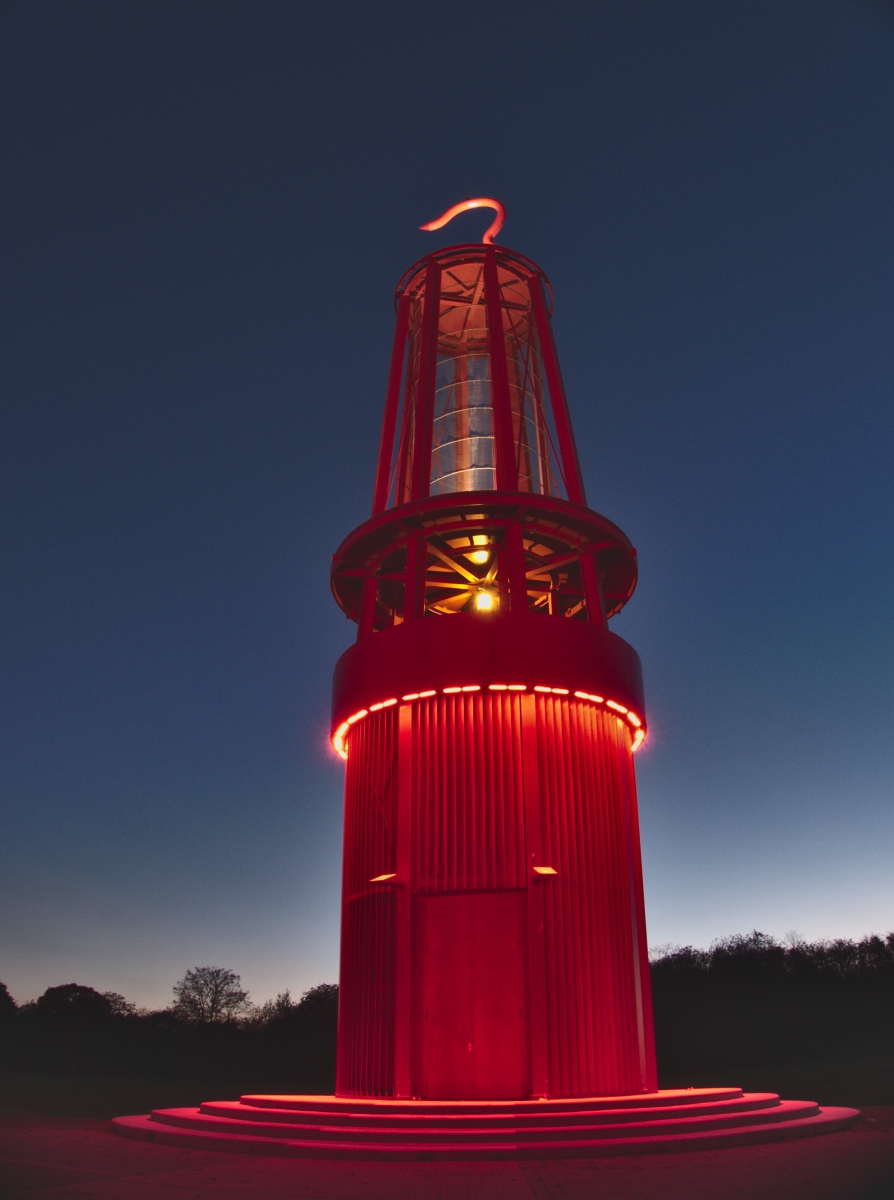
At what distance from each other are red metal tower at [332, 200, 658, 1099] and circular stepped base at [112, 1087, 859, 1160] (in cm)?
206

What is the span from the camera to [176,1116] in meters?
12.5

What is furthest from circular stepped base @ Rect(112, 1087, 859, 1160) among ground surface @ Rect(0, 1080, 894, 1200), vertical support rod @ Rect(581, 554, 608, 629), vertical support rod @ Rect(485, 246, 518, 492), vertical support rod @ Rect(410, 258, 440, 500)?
vertical support rod @ Rect(410, 258, 440, 500)

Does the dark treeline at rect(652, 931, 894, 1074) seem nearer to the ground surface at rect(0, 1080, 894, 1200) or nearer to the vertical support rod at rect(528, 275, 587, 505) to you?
the vertical support rod at rect(528, 275, 587, 505)

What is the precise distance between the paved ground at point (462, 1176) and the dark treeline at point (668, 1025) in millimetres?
47786

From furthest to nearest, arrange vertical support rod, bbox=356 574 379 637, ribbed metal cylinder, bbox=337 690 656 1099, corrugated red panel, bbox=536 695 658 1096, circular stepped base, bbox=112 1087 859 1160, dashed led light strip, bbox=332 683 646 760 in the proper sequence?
vertical support rod, bbox=356 574 379 637 < dashed led light strip, bbox=332 683 646 760 < corrugated red panel, bbox=536 695 658 1096 < ribbed metal cylinder, bbox=337 690 656 1099 < circular stepped base, bbox=112 1087 859 1160

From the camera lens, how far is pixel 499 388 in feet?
68.4

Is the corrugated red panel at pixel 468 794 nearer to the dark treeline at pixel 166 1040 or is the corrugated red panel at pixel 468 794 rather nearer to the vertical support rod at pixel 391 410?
the vertical support rod at pixel 391 410

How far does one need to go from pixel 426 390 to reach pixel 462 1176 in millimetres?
16994

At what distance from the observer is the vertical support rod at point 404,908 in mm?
14422

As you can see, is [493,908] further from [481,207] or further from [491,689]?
[481,207]

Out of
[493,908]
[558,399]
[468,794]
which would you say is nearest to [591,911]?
[493,908]

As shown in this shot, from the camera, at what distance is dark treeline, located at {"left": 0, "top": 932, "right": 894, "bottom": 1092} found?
57.3 metres

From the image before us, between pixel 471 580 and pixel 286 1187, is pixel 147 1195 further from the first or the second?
pixel 471 580

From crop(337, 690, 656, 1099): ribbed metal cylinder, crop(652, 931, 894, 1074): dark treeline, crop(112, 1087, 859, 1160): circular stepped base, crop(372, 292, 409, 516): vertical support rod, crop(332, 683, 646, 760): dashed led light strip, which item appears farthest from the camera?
crop(652, 931, 894, 1074): dark treeline
